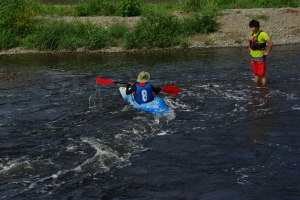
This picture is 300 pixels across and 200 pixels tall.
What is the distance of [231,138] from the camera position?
10.1 meters

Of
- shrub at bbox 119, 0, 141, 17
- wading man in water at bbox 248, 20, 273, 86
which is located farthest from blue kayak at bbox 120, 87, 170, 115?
shrub at bbox 119, 0, 141, 17

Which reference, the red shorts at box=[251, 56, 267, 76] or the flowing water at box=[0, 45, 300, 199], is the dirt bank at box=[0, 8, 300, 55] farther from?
the red shorts at box=[251, 56, 267, 76]

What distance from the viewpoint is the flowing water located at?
808cm

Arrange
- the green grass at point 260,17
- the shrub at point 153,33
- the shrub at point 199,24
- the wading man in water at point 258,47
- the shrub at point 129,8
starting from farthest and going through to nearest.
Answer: the shrub at point 129,8 → the green grass at point 260,17 → the shrub at point 199,24 → the shrub at point 153,33 → the wading man in water at point 258,47

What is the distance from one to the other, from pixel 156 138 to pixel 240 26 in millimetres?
14759

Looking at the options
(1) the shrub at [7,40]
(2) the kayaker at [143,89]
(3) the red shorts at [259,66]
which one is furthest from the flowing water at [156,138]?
(1) the shrub at [7,40]

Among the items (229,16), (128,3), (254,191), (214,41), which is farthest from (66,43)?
(254,191)

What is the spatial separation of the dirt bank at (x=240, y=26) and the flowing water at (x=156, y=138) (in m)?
5.15

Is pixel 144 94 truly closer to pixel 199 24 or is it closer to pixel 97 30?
pixel 97 30

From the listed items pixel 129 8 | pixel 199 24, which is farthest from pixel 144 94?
pixel 129 8

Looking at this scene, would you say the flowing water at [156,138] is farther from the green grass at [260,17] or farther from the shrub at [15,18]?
the green grass at [260,17]

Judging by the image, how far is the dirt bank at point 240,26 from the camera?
22.1 m

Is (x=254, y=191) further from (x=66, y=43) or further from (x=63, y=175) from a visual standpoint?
(x=66, y=43)

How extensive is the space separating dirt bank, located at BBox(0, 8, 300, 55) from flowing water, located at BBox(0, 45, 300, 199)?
16.9 feet
